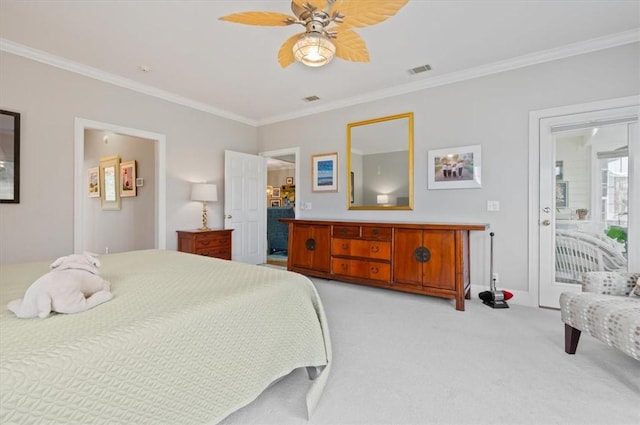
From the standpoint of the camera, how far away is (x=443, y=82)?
3.62 m

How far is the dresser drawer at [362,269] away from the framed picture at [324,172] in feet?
4.06

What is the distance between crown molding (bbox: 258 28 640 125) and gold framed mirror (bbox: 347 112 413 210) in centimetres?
32

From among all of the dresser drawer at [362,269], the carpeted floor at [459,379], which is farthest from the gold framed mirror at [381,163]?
the carpeted floor at [459,379]

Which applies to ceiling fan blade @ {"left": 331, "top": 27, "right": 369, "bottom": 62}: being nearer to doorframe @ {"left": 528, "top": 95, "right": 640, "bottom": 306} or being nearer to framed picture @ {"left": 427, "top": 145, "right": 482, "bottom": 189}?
framed picture @ {"left": 427, "top": 145, "right": 482, "bottom": 189}

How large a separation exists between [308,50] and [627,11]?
2660 millimetres

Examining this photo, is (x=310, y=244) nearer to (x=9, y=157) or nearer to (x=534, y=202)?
(x=534, y=202)

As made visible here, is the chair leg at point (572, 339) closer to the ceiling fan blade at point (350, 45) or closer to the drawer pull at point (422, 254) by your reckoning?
the drawer pull at point (422, 254)

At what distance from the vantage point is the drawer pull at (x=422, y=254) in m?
3.21

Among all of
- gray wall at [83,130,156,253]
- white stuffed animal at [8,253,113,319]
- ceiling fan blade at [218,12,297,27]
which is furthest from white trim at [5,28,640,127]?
white stuffed animal at [8,253,113,319]

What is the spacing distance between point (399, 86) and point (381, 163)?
3.31 ft

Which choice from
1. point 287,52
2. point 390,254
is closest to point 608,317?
point 390,254

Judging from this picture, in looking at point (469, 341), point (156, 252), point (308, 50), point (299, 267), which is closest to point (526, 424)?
point (469, 341)

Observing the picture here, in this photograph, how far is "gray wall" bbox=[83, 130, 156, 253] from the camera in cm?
444

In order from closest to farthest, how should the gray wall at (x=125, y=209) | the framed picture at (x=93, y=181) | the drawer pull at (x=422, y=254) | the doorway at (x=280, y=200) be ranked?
1. the drawer pull at (x=422, y=254)
2. the gray wall at (x=125, y=209)
3. the doorway at (x=280, y=200)
4. the framed picture at (x=93, y=181)
